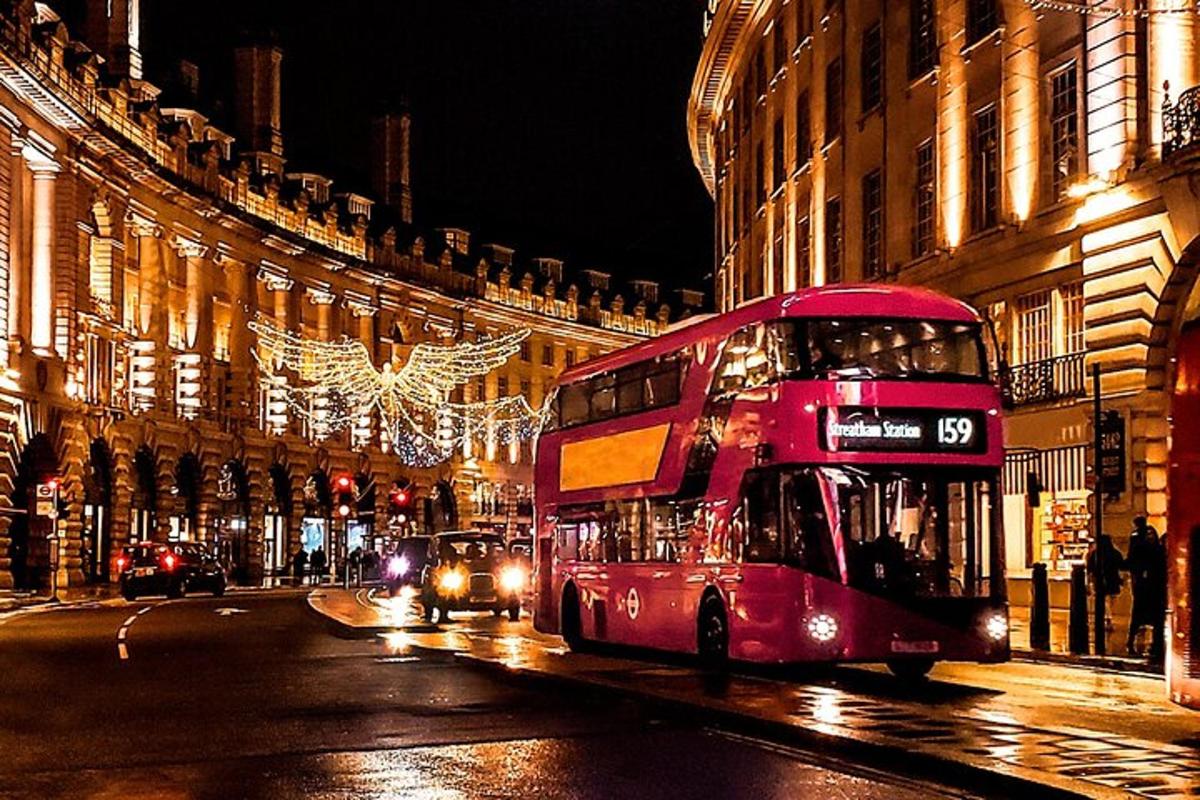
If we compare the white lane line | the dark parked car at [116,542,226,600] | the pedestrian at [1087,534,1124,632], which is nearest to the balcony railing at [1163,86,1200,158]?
the pedestrian at [1087,534,1124,632]

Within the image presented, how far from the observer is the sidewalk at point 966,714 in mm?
11734

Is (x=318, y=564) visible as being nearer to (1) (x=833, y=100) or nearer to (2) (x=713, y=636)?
(1) (x=833, y=100)

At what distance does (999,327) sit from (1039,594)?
895cm

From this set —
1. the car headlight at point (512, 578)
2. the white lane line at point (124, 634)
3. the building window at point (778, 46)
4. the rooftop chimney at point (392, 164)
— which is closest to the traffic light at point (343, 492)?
the white lane line at point (124, 634)

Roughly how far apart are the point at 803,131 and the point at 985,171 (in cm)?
1138

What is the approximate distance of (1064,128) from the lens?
3141cm

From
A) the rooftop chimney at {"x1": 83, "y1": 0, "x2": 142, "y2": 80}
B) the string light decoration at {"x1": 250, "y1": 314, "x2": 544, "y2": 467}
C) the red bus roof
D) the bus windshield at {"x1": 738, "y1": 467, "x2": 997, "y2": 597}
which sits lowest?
the bus windshield at {"x1": 738, "y1": 467, "x2": 997, "y2": 597}

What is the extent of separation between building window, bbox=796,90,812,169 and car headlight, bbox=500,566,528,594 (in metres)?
11.8

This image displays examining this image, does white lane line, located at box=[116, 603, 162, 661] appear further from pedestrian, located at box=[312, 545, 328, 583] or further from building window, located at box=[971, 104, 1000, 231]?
pedestrian, located at box=[312, 545, 328, 583]

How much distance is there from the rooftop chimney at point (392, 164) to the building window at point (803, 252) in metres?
56.9

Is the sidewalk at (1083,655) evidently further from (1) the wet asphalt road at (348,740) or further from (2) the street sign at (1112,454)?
(1) the wet asphalt road at (348,740)

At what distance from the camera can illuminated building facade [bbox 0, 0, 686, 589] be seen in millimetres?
58625

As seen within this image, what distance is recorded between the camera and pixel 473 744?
14391 mm

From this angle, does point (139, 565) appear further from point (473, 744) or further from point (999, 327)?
point (473, 744)
